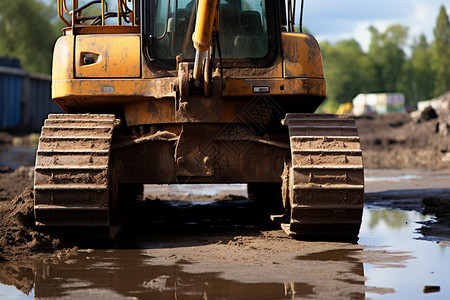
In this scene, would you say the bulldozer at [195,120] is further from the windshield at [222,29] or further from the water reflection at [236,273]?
the water reflection at [236,273]

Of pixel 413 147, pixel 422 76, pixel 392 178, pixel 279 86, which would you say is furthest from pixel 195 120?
pixel 422 76

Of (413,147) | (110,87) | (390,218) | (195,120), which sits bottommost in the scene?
(390,218)

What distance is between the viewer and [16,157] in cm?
2080

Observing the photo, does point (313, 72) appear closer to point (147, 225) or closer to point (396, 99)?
point (147, 225)

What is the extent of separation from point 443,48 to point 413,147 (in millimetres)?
63888

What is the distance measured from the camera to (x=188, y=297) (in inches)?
181

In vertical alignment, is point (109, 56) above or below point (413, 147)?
above

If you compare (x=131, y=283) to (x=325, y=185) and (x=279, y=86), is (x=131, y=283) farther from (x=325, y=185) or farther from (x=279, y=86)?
(x=279, y=86)

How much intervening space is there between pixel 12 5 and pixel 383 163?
41221 millimetres

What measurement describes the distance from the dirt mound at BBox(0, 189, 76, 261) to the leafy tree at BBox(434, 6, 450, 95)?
80.4 m

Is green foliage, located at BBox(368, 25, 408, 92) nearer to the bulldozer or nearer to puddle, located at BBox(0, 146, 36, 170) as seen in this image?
puddle, located at BBox(0, 146, 36, 170)

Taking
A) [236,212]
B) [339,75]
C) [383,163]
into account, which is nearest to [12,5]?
[383,163]

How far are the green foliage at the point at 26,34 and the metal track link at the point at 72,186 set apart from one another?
4960cm

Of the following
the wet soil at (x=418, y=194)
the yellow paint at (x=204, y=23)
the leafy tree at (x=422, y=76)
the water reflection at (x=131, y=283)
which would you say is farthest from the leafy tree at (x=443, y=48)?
the water reflection at (x=131, y=283)
